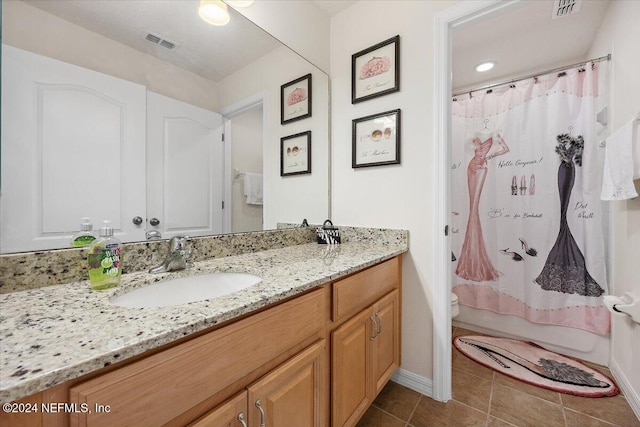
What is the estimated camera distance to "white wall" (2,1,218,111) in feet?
2.50

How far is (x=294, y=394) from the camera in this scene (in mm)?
811

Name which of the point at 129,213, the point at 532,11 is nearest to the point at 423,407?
the point at 129,213

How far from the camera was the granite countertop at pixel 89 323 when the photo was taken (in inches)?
15.3

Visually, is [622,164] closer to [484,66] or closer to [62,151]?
[484,66]

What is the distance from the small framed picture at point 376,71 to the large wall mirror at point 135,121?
49cm

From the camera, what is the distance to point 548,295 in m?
1.95

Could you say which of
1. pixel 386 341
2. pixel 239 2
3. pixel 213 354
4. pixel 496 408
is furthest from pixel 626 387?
pixel 239 2

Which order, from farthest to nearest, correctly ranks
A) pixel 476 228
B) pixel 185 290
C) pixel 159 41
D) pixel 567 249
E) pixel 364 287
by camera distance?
pixel 476 228 → pixel 567 249 → pixel 364 287 → pixel 159 41 → pixel 185 290

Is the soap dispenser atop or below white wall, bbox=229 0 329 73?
below

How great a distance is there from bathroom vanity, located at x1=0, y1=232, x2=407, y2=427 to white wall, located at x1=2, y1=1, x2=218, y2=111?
0.72 metres

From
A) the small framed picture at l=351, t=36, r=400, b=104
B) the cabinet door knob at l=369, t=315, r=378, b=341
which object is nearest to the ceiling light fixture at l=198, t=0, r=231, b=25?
the small framed picture at l=351, t=36, r=400, b=104

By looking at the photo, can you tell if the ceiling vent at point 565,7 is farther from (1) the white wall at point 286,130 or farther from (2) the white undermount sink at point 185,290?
(2) the white undermount sink at point 185,290

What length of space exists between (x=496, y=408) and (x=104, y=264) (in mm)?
1892

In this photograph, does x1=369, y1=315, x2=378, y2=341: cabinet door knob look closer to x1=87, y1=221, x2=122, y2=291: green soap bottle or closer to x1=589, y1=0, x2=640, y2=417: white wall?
x1=87, y1=221, x2=122, y2=291: green soap bottle
